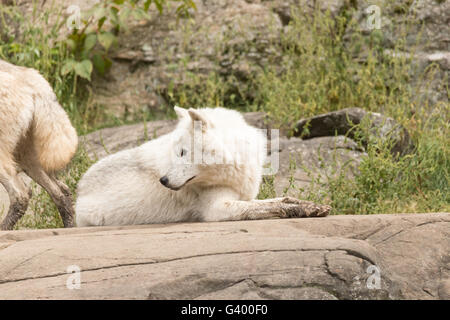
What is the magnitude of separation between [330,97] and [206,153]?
408 centimetres

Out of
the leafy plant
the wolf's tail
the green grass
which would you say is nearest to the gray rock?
the green grass

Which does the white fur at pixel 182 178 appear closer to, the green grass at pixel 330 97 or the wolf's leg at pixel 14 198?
the wolf's leg at pixel 14 198

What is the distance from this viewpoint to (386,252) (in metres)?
3.74

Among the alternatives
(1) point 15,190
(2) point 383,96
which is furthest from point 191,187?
(2) point 383,96

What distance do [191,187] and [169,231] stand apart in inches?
30.9

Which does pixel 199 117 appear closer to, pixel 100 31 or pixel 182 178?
pixel 182 178

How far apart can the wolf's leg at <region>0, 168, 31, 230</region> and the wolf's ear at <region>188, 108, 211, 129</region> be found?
1728 millimetres

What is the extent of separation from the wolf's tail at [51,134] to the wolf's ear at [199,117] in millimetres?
1475

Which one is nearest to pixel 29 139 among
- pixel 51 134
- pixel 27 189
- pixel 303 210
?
pixel 51 134

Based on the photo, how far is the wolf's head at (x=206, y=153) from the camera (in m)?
4.54

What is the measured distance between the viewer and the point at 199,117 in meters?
4.56

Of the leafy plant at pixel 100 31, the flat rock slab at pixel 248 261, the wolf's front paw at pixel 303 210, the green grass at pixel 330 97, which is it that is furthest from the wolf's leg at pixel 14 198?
the leafy plant at pixel 100 31
